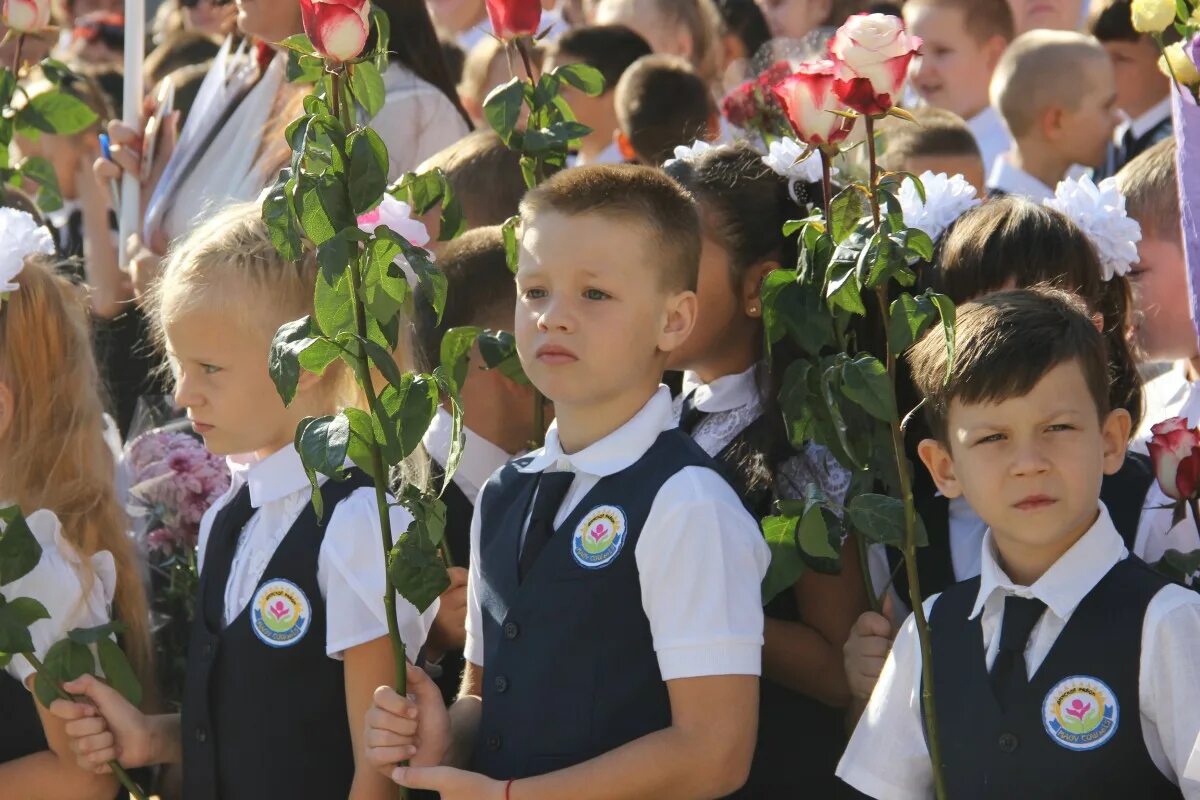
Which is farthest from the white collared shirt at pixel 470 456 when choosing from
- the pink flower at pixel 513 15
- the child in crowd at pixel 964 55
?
the child in crowd at pixel 964 55

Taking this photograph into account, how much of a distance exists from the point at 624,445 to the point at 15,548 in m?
0.95

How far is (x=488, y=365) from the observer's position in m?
2.79

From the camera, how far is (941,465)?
2.41 m

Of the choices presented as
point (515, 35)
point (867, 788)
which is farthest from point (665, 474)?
point (515, 35)

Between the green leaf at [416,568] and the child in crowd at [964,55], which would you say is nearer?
the green leaf at [416,568]

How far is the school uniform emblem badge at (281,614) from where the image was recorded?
2.64 meters

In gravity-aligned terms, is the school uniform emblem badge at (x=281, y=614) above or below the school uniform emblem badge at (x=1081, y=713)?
above

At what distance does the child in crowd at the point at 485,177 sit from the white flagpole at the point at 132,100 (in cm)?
87

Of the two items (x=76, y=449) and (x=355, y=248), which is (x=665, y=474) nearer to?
(x=355, y=248)

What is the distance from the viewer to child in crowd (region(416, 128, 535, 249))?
143 inches

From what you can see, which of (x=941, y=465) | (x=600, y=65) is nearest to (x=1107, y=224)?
(x=941, y=465)

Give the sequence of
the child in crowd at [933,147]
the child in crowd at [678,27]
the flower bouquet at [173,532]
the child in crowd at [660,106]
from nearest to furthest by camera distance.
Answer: the flower bouquet at [173,532] → the child in crowd at [933,147] → the child in crowd at [660,106] → the child in crowd at [678,27]

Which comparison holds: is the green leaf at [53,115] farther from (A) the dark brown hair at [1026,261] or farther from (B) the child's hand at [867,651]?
(B) the child's hand at [867,651]

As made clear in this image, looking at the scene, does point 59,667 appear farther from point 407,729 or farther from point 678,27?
point 678,27
